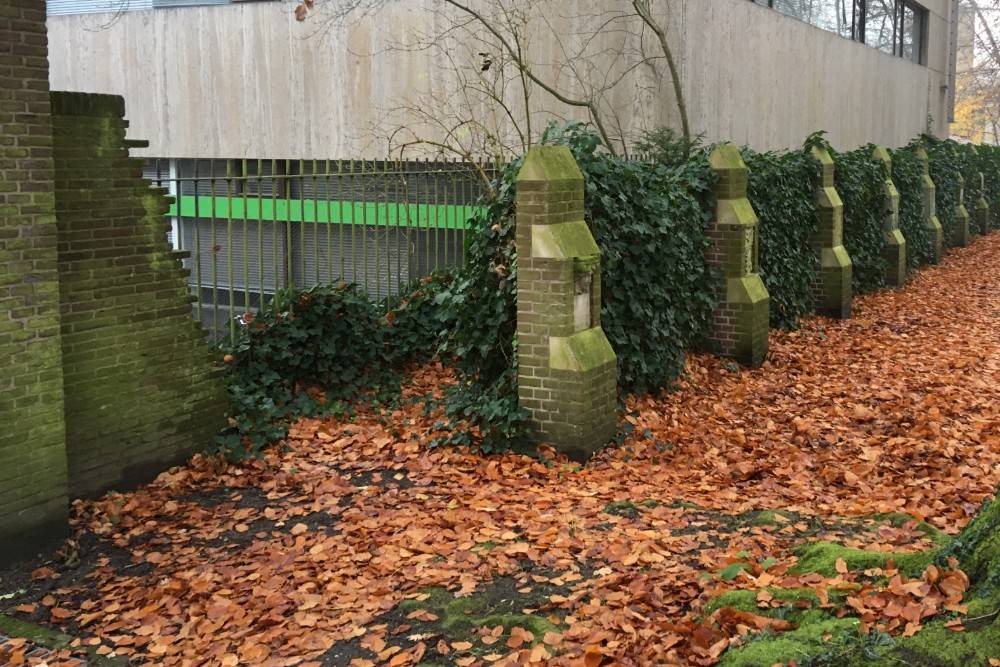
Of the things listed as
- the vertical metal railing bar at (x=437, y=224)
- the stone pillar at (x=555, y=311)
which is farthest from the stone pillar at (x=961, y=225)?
the stone pillar at (x=555, y=311)

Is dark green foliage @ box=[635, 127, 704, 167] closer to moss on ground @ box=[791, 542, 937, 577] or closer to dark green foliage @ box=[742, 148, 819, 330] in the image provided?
dark green foliage @ box=[742, 148, 819, 330]

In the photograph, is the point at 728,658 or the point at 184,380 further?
the point at 184,380

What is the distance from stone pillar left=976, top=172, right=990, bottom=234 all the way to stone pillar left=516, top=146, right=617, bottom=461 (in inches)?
917

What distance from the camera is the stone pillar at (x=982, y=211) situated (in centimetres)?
2759

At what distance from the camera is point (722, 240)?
37.8 feet

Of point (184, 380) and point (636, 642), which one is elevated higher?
point (184, 380)

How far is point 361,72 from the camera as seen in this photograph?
44.1 feet

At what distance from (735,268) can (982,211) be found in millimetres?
19542

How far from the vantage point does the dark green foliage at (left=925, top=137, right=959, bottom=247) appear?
22719 mm

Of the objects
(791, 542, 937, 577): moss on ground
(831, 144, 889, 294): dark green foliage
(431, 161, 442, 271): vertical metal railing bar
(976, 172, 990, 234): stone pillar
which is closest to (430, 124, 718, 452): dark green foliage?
(431, 161, 442, 271): vertical metal railing bar

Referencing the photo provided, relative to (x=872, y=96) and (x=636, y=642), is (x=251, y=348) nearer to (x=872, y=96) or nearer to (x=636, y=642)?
(x=636, y=642)

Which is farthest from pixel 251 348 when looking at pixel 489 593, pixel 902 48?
pixel 902 48

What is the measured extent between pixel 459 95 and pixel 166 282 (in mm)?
6362

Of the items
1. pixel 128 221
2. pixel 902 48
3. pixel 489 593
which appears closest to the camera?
pixel 489 593
